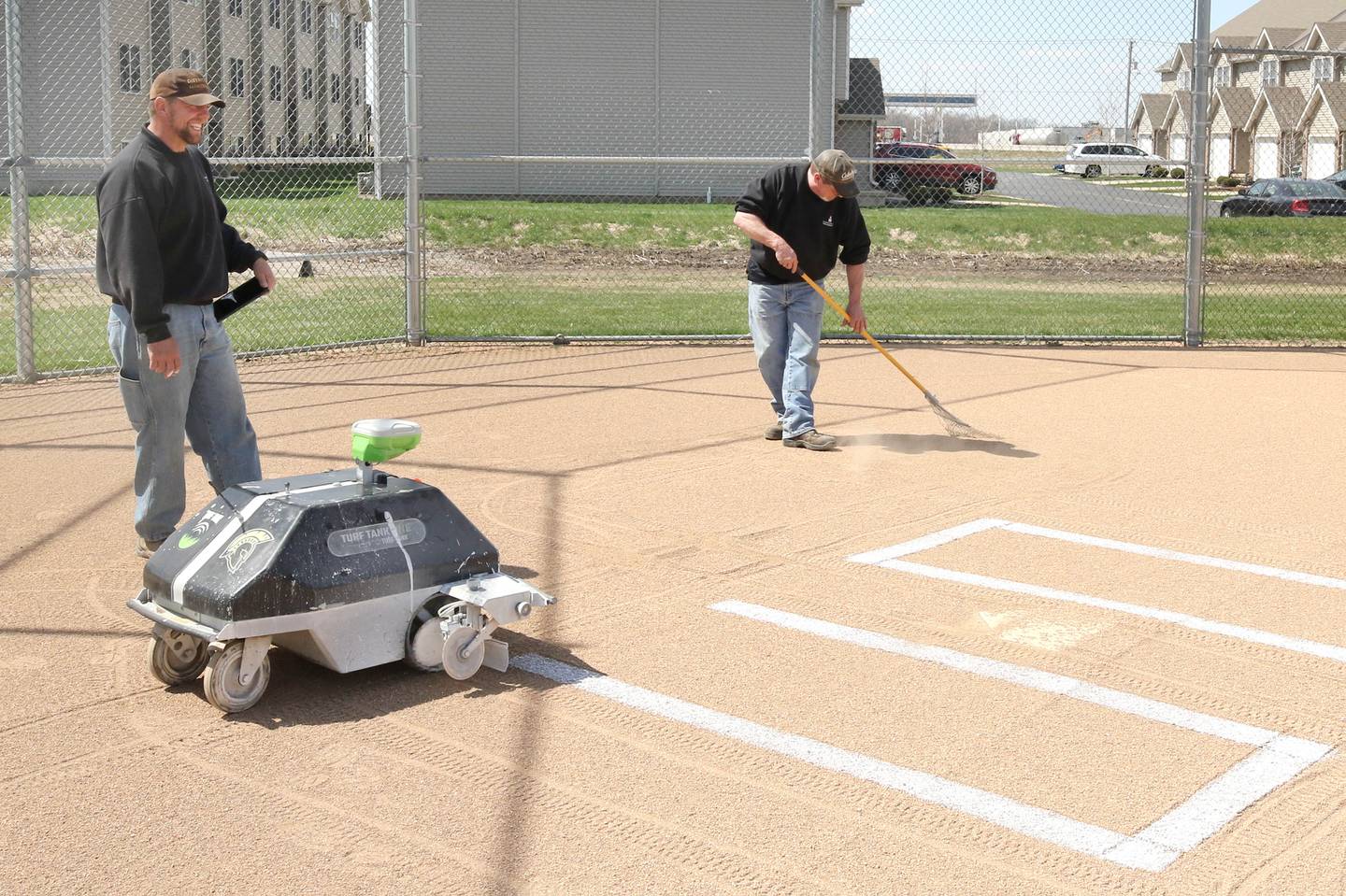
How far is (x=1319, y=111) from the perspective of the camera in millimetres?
41531

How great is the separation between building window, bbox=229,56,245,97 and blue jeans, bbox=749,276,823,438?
2128cm

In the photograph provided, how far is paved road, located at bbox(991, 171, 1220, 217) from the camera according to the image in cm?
2358

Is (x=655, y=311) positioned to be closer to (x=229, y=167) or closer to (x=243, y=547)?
(x=229, y=167)

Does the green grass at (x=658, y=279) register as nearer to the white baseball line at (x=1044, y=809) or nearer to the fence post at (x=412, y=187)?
the fence post at (x=412, y=187)

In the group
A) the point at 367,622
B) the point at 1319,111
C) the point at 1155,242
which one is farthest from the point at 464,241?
the point at 1319,111

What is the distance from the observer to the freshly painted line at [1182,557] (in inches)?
235

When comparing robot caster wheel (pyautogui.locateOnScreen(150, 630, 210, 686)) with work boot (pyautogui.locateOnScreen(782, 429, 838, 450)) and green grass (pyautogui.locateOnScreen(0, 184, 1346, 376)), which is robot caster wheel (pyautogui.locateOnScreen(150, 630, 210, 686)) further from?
green grass (pyautogui.locateOnScreen(0, 184, 1346, 376))

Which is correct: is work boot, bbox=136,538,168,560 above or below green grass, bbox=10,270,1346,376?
below

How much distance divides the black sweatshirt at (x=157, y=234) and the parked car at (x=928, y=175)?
13102 millimetres

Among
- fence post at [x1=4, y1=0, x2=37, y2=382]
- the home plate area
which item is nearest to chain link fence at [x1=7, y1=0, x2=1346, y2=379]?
fence post at [x1=4, y1=0, x2=37, y2=382]

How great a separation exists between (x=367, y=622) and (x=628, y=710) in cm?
89

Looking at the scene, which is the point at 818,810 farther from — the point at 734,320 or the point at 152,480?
the point at 734,320

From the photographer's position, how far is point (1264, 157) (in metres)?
47.1

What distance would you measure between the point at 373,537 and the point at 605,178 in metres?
29.1
